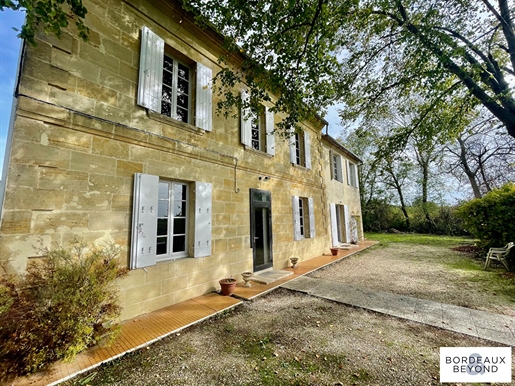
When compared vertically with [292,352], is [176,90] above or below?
above

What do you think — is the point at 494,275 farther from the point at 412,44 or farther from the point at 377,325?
the point at 412,44

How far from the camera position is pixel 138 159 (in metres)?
3.87

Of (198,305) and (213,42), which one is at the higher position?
(213,42)

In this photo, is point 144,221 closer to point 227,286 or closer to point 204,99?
point 227,286

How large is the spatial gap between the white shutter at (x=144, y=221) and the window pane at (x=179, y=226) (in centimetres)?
59

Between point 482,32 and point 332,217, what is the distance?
7600mm

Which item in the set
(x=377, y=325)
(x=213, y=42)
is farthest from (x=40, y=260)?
(x=213, y=42)

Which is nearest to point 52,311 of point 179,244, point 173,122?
point 179,244

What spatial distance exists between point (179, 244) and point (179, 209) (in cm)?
73

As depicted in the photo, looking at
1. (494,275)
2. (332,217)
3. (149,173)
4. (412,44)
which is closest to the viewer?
(149,173)

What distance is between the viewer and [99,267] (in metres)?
2.88

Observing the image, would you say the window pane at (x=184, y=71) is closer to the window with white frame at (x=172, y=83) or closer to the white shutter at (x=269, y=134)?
the window with white frame at (x=172, y=83)

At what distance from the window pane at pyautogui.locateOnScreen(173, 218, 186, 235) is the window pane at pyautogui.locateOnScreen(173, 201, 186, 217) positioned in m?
0.11

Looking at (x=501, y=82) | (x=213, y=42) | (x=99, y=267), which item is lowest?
(x=99, y=267)
